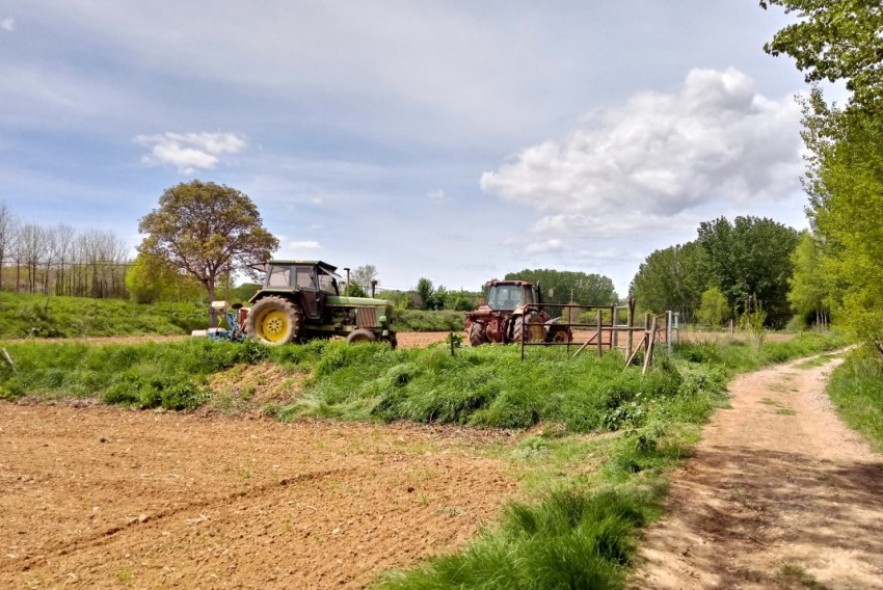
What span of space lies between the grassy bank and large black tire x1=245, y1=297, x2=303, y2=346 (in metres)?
0.72

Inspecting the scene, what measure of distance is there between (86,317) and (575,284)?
224ft

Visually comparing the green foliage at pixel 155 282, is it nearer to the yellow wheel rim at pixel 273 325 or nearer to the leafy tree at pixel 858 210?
the yellow wheel rim at pixel 273 325

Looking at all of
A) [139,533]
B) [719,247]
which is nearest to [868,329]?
[139,533]

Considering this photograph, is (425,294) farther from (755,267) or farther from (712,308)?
(755,267)

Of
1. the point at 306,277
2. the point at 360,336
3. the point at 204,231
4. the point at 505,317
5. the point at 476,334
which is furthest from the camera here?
the point at 204,231

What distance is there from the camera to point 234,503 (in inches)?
238

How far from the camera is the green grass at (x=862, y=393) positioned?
344 inches

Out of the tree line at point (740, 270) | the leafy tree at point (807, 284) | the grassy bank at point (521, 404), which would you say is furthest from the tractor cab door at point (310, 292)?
the tree line at point (740, 270)

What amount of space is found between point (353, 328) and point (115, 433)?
21.0 ft

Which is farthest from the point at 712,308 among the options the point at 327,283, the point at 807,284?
the point at 327,283

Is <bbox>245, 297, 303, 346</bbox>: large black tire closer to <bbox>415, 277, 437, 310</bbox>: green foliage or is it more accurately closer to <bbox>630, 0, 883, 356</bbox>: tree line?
<bbox>630, 0, 883, 356</bbox>: tree line

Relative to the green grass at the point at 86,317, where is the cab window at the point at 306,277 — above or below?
above

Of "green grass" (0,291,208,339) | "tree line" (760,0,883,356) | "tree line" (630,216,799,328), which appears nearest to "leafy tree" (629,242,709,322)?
"tree line" (630,216,799,328)

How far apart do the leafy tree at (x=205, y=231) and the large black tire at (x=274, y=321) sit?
1724 centimetres
